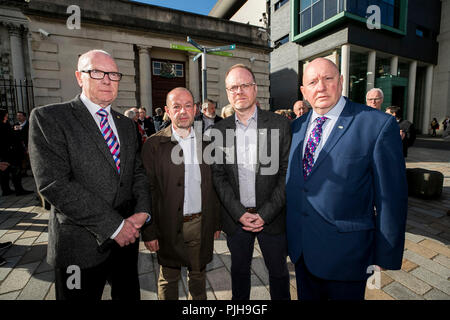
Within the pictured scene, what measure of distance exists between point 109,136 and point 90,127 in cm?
15

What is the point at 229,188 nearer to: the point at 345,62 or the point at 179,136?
the point at 179,136

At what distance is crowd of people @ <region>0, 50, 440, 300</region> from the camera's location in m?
1.47

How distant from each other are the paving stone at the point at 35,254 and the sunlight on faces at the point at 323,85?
413 centimetres

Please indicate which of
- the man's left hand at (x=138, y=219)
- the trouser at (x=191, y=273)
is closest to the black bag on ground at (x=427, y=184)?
the trouser at (x=191, y=273)

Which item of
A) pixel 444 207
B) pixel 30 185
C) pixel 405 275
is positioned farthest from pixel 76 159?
pixel 30 185

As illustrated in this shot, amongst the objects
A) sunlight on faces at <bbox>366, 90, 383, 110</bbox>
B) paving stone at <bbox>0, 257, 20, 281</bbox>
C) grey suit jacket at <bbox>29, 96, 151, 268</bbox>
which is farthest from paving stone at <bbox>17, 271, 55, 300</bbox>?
sunlight on faces at <bbox>366, 90, 383, 110</bbox>

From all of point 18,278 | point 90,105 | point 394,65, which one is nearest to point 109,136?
point 90,105

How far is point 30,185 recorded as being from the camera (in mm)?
7305

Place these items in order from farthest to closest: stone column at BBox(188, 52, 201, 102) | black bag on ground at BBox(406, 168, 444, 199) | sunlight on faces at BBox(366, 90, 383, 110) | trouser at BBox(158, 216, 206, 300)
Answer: stone column at BBox(188, 52, 201, 102), black bag on ground at BBox(406, 168, 444, 199), sunlight on faces at BBox(366, 90, 383, 110), trouser at BBox(158, 216, 206, 300)

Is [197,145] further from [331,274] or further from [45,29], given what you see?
[45,29]

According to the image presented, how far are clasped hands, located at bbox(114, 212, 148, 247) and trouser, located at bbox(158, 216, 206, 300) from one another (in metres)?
0.48

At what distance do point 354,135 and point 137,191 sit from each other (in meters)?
1.71

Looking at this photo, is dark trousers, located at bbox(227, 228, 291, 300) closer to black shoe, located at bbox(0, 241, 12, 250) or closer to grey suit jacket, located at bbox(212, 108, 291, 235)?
grey suit jacket, located at bbox(212, 108, 291, 235)

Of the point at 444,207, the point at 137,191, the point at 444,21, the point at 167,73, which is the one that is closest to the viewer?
the point at 137,191
